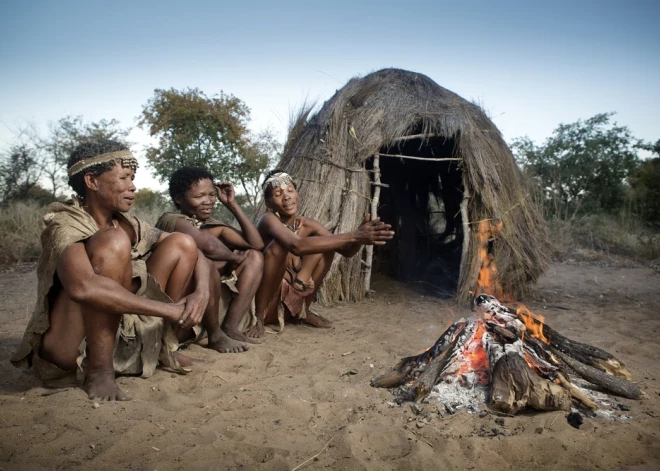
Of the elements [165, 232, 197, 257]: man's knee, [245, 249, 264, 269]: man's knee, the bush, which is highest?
[165, 232, 197, 257]: man's knee

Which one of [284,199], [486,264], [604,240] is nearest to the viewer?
[284,199]

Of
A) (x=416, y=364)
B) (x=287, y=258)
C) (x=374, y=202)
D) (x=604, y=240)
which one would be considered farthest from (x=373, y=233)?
(x=604, y=240)

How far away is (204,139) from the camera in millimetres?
11219

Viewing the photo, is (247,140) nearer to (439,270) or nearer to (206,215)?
(439,270)

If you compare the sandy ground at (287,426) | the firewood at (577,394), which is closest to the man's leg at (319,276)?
the sandy ground at (287,426)

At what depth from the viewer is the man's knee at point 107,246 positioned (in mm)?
1968

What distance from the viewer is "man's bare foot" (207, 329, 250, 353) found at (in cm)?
300

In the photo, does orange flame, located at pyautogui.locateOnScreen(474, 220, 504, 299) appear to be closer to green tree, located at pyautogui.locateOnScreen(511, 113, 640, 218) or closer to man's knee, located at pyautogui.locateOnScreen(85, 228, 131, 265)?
man's knee, located at pyautogui.locateOnScreen(85, 228, 131, 265)

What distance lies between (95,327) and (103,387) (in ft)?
0.99

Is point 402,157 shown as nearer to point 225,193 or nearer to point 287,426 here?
point 225,193

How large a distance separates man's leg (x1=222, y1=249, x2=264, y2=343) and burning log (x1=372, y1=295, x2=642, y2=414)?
4.24 ft

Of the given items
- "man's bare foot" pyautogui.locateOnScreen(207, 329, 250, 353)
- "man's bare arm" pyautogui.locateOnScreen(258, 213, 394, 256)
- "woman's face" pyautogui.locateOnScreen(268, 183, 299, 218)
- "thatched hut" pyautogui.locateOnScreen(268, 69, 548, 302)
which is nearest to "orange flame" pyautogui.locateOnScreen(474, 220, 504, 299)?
"thatched hut" pyautogui.locateOnScreen(268, 69, 548, 302)

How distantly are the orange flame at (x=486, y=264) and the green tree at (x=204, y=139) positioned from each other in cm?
736

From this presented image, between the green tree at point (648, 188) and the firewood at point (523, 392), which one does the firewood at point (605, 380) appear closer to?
the firewood at point (523, 392)
